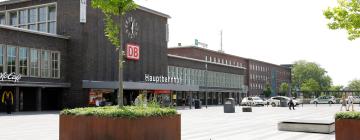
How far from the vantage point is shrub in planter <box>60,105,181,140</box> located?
10.5 m

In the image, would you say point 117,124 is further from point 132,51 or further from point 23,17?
point 23,17

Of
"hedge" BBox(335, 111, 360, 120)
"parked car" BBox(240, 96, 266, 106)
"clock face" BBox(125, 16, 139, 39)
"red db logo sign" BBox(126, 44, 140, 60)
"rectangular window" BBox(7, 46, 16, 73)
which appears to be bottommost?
"parked car" BBox(240, 96, 266, 106)

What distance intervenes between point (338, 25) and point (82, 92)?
33906 millimetres

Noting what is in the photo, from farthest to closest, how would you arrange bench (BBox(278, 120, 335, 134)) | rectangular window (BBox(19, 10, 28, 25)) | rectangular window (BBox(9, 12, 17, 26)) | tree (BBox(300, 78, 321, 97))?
tree (BBox(300, 78, 321, 97)), rectangular window (BBox(9, 12, 17, 26)), rectangular window (BBox(19, 10, 28, 25)), bench (BBox(278, 120, 335, 134))

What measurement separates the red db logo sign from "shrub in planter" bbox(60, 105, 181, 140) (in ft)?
131

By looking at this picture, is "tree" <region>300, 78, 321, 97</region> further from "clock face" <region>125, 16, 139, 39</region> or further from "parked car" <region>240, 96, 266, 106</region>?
"clock face" <region>125, 16, 139, 39</region>

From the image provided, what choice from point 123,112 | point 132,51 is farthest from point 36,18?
point 123,112

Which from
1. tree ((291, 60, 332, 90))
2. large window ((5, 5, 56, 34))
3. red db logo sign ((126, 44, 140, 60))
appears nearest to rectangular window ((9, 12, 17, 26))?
large window ((5, 5, 56, 34))

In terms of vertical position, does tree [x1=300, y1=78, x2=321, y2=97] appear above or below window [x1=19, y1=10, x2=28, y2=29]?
below

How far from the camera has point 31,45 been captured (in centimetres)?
4075

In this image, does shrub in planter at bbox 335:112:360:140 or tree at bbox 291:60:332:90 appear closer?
shrub in planter at bbox 335:112:360:140

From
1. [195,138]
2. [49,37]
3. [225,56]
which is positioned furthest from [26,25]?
[225,56]

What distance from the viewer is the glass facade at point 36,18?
47312 millimetres

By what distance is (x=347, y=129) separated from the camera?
11664mm
